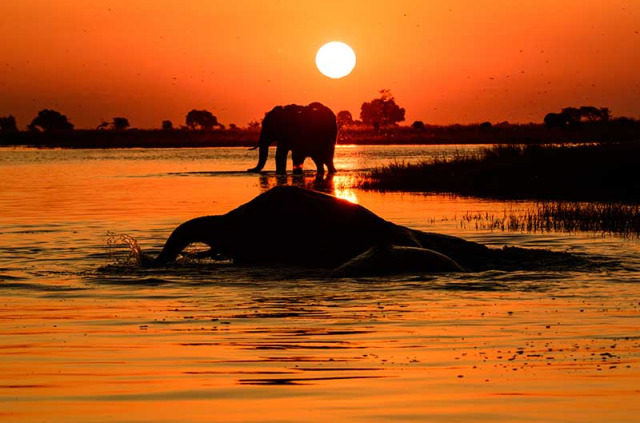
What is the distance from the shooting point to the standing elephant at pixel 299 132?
39719mm

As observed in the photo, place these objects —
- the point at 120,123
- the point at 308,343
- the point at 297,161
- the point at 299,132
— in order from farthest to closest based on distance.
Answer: the point at 120,123 < the point at 297,161 < the point at 299,132 < the point at 308,343

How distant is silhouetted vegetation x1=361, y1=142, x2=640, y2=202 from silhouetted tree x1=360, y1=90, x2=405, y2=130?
452ft

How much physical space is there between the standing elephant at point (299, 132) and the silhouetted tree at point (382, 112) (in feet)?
423

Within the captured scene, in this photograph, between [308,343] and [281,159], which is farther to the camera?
[281,159]

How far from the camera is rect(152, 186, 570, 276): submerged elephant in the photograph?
11836 mm

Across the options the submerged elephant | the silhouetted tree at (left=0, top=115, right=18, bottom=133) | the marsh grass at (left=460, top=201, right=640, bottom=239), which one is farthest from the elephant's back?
the silhouetted tree at (left=0, top=115, right=18, bottom=133)

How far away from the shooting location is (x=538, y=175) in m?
28.1

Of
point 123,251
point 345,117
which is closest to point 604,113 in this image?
point 345,117

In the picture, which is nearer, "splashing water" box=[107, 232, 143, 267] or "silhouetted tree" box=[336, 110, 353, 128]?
"splashing water" box=[107, 232, 143, 267]

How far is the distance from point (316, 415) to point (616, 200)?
768 inches

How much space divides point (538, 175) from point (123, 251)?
15.3 metres

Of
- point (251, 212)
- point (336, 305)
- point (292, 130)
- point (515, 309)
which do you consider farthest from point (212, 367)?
point (292, 130)

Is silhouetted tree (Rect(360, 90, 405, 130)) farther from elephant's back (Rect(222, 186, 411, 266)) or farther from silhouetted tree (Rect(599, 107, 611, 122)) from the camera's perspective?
elephant's back (Rect(222, 186, 411, 266))

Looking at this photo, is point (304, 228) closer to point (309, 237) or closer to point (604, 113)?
A: point (309, 237)
